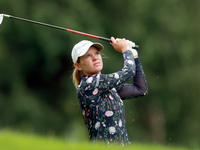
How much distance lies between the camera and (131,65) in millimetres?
5082

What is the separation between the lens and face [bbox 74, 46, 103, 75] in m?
5.23

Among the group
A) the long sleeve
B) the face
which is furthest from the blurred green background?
the face

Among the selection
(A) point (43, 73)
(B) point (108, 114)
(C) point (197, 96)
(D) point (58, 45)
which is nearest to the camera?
(B) point (108, 114)

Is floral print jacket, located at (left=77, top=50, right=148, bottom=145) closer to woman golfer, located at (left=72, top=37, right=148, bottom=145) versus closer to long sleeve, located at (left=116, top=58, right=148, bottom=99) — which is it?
woman golfer, located at (left=72, top=37, right=148, bottom=145)

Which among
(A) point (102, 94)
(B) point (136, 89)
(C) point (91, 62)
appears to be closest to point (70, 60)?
(B) point (136, 89)

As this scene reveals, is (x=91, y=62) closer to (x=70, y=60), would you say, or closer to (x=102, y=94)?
(x=102, y=94)

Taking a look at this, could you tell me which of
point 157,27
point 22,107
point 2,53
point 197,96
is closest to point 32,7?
point 2,53

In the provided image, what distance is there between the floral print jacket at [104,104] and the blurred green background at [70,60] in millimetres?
8449

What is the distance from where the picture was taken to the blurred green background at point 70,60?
555 inches

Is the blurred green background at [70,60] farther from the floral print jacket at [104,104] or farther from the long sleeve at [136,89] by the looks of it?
the floral print jacket at [104,104]

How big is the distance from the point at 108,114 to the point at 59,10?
9.71 meters

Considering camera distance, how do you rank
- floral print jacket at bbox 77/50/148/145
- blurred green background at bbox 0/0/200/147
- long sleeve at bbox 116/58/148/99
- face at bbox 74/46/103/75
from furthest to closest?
blurred green background at bbox 0/0/200/147 → long sleeve at bbox 116/58/148/99 → face at bbox 74/46/103/75 → floral print jacket at bbox 77/50/148/145

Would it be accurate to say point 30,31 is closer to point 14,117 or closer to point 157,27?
point 14,117

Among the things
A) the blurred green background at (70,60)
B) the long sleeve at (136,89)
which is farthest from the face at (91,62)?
the blurred green background at (70,60)
